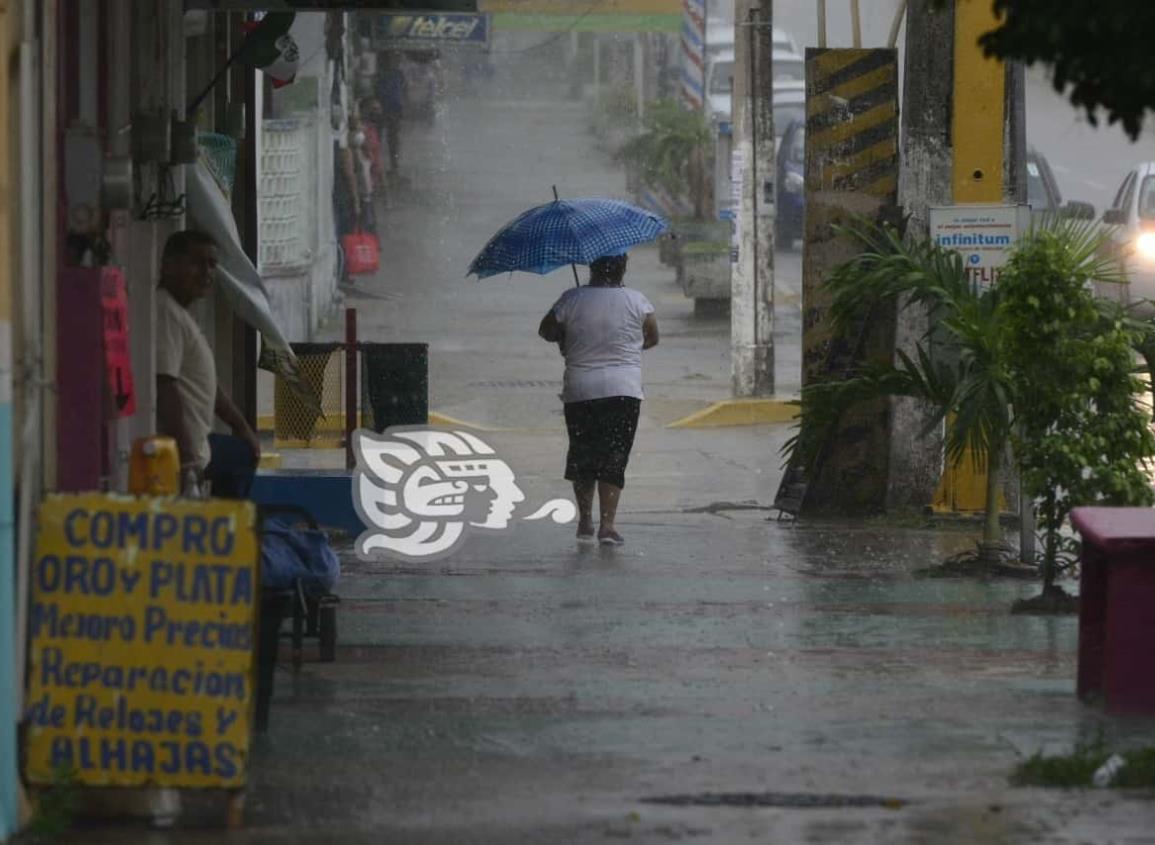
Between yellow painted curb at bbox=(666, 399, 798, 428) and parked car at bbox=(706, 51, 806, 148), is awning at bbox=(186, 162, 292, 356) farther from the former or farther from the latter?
parked car at bbox=(706, 51, 806, 148)

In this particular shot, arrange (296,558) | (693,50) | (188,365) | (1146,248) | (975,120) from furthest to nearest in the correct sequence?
(693,50)
(1146,248)
(975,120)
(188,365)
(296,558)

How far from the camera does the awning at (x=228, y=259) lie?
11406 millimetres

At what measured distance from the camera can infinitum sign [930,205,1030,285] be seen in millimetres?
12734

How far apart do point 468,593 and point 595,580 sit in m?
0.75

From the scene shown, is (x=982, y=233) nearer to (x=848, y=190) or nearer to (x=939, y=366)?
(x=939, y=366)

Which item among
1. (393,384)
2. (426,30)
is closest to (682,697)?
(393,384)

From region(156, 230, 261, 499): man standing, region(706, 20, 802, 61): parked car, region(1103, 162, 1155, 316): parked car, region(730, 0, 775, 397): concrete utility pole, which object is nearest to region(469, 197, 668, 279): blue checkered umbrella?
region(156, 230, 261, 499): man standing

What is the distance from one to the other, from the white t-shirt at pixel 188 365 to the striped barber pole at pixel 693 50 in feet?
85.4

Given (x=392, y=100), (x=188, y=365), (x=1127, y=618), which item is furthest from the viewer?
(x=392, y=100)

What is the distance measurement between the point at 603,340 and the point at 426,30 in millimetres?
24487

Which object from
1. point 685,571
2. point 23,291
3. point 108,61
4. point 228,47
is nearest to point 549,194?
point 228,47

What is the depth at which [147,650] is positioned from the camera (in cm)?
656

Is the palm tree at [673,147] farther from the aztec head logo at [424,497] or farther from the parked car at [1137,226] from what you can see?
the aztec head logo at [424,497]

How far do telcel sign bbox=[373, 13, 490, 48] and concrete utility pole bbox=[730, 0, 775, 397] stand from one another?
53.3 feet
